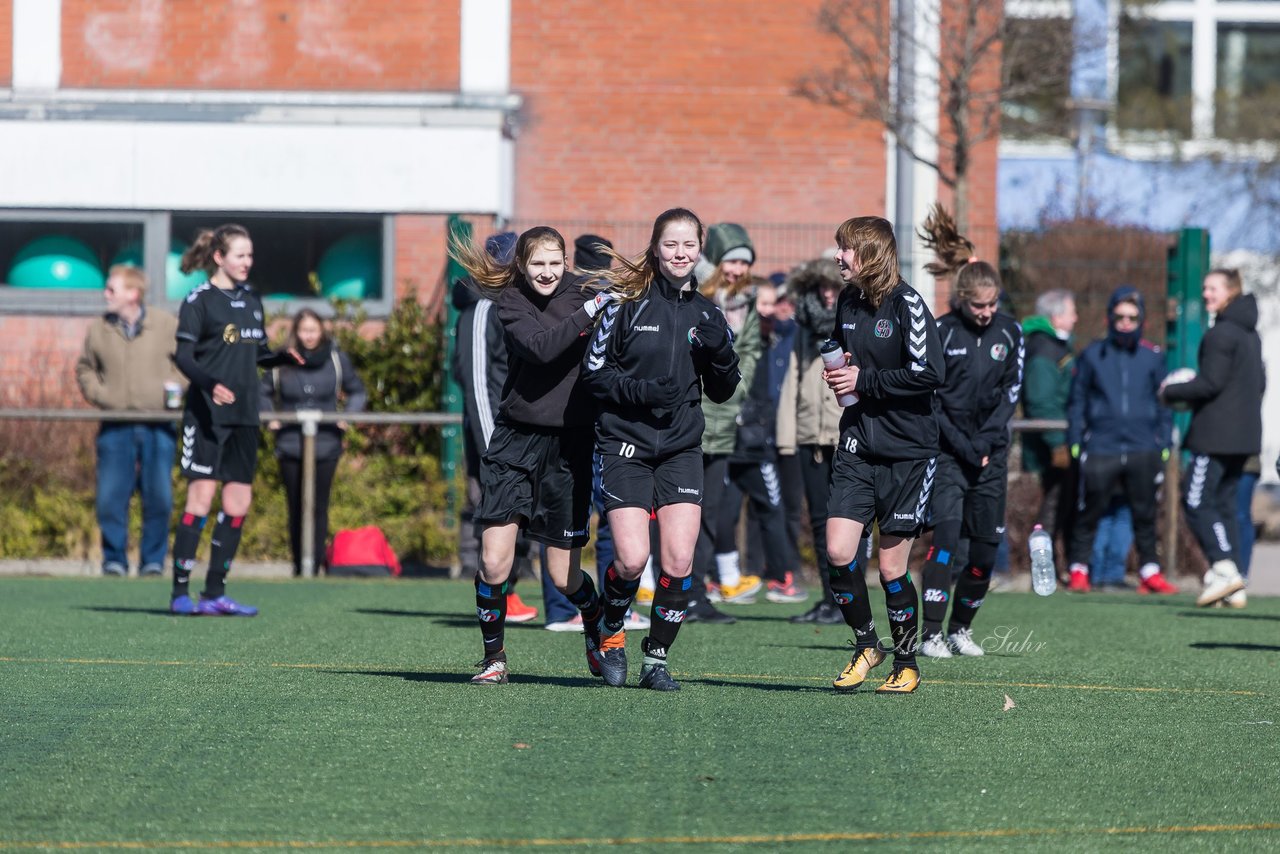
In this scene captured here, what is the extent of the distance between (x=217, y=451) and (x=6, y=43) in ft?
32.1

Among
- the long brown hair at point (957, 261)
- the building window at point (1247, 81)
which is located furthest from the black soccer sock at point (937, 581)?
the building window at point (1247, 81)

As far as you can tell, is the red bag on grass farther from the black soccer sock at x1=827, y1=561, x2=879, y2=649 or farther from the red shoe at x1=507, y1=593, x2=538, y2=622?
the black soccer sock at x1=827, y1=561, x2=879, y2=649

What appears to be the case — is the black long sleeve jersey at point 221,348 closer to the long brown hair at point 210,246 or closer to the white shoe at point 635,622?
the long brown hair at point 210,246

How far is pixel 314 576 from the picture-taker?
13.9 m

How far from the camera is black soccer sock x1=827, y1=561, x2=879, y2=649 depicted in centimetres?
734

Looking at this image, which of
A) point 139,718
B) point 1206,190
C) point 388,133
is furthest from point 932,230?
point 1206,190

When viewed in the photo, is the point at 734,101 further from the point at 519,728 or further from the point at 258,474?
the point at 519,728

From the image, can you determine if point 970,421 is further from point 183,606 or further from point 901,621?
point 183,606

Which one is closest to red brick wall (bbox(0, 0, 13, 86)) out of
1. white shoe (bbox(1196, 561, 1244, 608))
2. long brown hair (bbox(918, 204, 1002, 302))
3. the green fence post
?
the green fence post

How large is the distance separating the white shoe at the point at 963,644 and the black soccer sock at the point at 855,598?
150cm

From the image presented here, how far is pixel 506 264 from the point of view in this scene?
753cm

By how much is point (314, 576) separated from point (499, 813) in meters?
9.13

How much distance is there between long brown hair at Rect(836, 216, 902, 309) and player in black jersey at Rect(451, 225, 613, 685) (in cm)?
95

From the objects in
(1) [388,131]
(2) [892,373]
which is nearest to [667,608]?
(2) [892,373]
